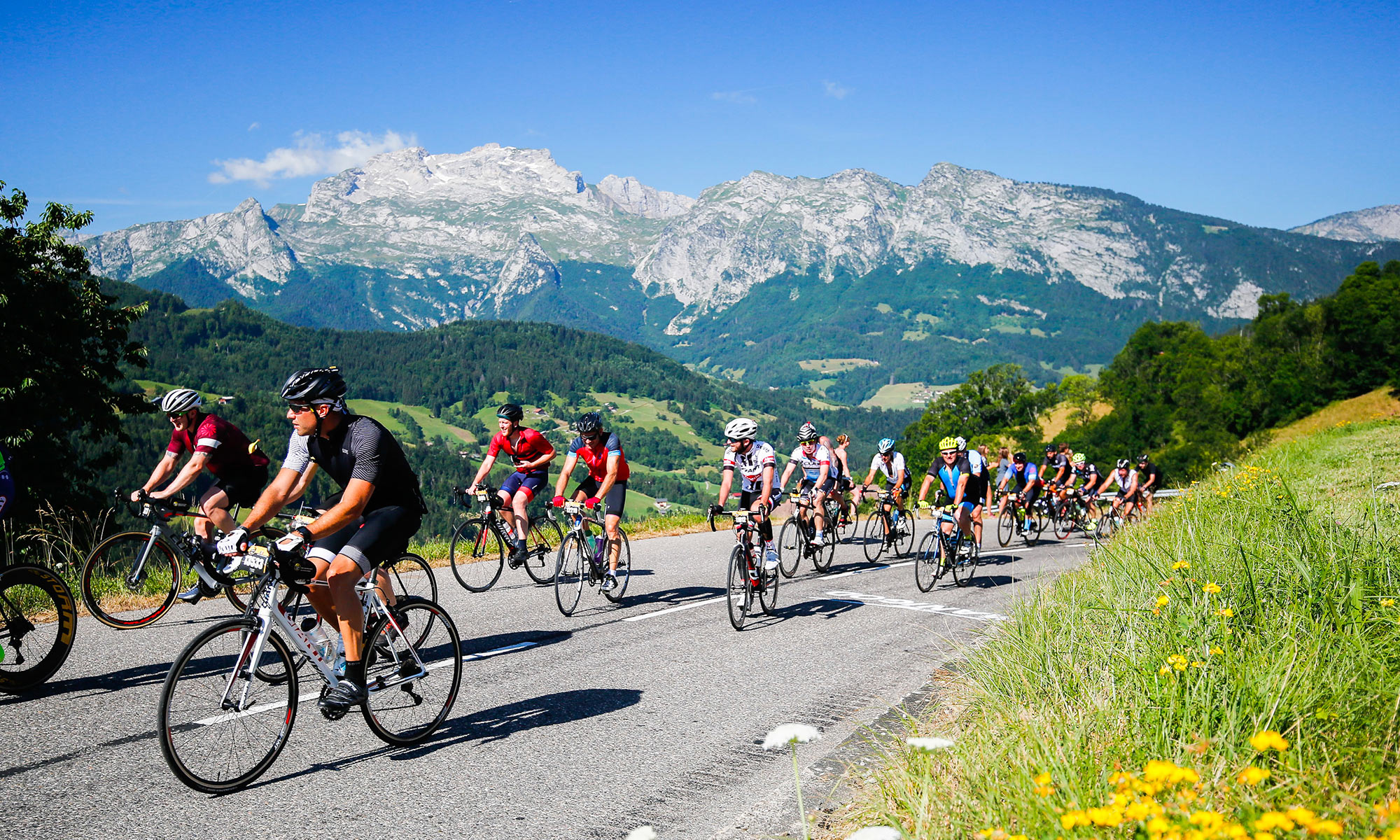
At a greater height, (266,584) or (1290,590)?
(266,584)

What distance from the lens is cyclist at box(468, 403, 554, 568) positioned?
410 inches

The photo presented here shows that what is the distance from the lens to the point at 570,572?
9102 mm

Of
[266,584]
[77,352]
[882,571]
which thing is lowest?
[882,571]

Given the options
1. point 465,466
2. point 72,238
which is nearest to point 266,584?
point 72,238

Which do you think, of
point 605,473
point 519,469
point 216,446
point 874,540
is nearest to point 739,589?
point 605,473

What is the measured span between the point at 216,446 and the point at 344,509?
4.50 meters

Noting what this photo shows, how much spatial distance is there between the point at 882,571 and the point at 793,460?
2276mm

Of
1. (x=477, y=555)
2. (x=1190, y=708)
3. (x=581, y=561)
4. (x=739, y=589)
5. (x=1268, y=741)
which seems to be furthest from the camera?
(x=477, y=555)

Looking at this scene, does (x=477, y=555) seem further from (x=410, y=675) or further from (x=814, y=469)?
(x=410, y=675)

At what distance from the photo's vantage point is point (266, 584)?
14.9 feet

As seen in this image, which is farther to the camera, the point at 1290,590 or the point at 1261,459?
the point at 1261,459

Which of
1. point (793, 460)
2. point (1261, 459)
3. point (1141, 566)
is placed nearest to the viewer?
point (1141, 566)

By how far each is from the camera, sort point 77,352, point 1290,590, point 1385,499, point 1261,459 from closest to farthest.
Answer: point 1290,590
point 1385,499
point 1261,459
point 77,352

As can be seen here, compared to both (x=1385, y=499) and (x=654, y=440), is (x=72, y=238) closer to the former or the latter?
(x=1385, y=499)
